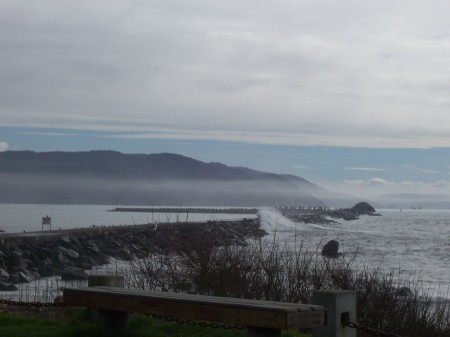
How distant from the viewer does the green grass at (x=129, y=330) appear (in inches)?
371

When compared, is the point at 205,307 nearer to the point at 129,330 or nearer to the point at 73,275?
the point at 129,330

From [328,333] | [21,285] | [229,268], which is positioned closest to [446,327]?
[229,268]

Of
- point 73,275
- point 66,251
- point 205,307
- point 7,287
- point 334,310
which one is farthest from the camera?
point 66,251

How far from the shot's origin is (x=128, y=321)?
385 inches

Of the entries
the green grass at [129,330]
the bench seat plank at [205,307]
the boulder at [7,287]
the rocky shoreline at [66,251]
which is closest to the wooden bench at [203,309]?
the bench seat plank at [205,307]

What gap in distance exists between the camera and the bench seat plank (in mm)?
7379

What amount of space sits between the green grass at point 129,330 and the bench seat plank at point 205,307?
522mm

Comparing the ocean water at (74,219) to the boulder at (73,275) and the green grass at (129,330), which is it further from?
the green grass at (129,330)

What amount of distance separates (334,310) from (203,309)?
124 centimetres

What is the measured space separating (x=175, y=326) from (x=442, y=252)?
3626 cm

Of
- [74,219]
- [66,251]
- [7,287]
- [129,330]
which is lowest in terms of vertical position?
[7,287]

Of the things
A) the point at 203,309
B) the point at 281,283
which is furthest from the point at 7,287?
the point at 203,309

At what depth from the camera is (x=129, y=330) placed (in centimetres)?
951

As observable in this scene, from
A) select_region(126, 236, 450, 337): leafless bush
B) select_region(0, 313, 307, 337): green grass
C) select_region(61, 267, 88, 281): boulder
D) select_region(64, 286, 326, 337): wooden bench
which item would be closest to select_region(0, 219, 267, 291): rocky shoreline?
select_region(61, 267, 88, 281): boulder
